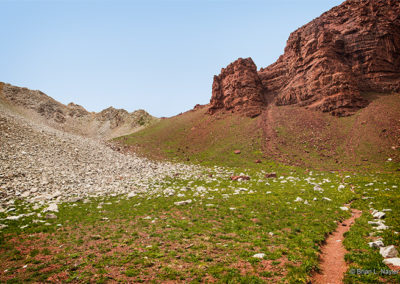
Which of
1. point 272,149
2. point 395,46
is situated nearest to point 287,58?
point 395,46

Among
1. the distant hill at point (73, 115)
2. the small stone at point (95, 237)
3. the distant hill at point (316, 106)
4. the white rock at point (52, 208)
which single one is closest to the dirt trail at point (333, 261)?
the small stone at point (95, 237)

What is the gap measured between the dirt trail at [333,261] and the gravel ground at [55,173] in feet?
62.9

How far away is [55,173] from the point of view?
26.3m

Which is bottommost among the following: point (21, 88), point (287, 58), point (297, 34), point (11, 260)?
point (11, 260)

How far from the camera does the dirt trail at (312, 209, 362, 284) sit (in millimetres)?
7719

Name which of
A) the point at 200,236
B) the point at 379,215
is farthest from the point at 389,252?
the point at 200,236

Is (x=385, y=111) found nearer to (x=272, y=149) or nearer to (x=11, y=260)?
(x=272, y=149)

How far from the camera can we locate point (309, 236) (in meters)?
11.2

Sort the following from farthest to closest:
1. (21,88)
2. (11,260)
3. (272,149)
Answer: (21,88) < (272,149) < (11,260)

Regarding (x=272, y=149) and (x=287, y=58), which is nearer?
(x=272, y=149)

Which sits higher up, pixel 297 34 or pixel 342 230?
pixel 297 34

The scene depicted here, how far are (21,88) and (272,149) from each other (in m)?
126

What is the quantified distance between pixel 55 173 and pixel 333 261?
31.9 metres

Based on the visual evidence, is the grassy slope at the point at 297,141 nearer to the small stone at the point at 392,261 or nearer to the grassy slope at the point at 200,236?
the grassy slope at the point at 200,236
